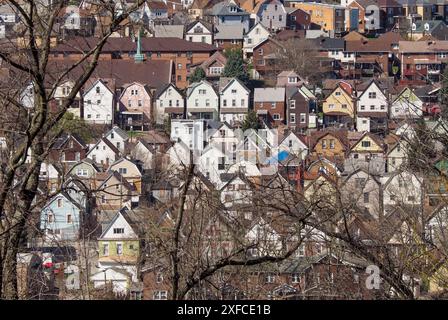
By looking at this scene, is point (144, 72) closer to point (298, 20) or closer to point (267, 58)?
point (267, 58)

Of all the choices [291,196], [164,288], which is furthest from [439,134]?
[164,288]

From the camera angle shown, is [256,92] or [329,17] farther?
[329,17]

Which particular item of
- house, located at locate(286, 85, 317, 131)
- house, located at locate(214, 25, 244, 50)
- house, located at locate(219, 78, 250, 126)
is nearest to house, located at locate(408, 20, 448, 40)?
house, located at locate(214, 25, 244, 50)

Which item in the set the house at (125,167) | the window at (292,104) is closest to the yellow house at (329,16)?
the window at (292,104)

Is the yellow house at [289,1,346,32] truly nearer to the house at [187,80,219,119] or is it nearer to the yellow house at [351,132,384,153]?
the house at [187,80,219,119]

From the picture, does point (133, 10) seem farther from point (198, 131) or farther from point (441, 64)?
point (441, 64)

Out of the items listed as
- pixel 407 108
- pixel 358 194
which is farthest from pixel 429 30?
pixel 407 108
